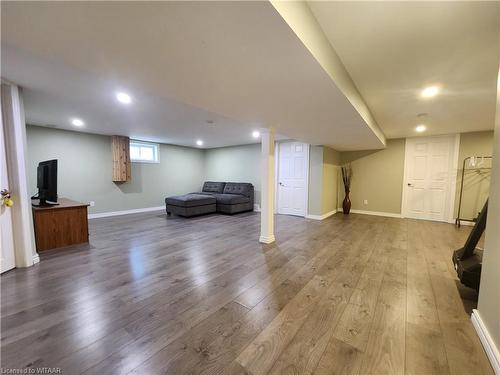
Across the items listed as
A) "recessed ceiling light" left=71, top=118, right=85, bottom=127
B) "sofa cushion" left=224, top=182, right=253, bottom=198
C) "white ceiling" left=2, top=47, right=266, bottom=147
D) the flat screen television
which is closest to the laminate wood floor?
the flat screen television

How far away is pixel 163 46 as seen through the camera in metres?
1.20

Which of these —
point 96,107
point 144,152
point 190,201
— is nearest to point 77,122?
point 96,107

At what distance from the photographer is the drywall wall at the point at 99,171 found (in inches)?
177

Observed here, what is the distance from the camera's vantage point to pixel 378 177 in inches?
226

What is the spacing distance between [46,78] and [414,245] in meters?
5.34

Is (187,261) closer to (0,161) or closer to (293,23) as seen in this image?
(0,161)

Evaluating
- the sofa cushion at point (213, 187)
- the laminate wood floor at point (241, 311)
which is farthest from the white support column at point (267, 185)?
the sofa cushion at point (213, 187)

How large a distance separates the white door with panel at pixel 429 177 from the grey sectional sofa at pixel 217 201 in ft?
14.0

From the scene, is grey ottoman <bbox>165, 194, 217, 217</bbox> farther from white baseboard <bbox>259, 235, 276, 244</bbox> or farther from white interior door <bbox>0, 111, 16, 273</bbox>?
white interior door <bbox>0, 111, 16, 273</bbox>

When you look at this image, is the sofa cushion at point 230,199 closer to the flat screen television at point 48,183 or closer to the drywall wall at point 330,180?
the drywall wall at point 330,180

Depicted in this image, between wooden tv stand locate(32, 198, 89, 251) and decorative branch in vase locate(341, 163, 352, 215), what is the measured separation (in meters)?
6.01

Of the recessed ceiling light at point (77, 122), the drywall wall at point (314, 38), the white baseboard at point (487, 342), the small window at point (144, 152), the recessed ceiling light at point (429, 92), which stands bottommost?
the white baseboard at point (487, 342)

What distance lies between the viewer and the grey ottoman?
5.19 m

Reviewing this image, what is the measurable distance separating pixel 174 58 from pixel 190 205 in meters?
4.22
